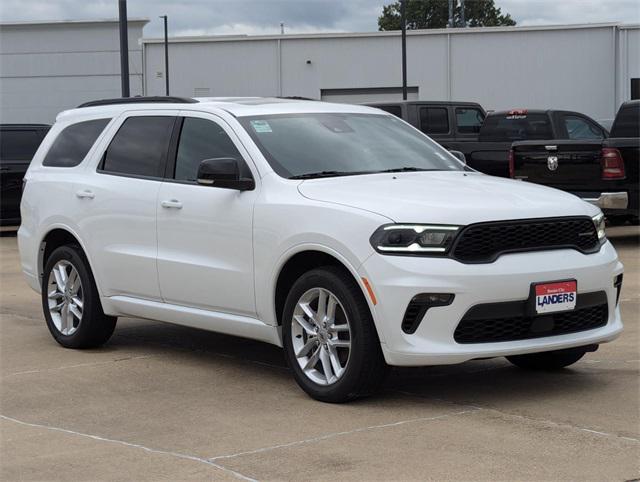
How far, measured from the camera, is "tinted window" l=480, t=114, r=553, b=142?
1975cm

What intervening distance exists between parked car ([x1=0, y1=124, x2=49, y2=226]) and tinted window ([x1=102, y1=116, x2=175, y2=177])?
10.8 metres

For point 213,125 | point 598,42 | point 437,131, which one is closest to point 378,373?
point 213,125

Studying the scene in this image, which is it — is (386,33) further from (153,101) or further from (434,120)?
(153,101)

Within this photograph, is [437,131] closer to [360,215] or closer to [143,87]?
[360,215]

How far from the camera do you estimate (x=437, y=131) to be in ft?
68.8

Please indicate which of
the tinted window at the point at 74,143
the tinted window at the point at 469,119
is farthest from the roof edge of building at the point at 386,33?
the tinted window at the point at 74,143

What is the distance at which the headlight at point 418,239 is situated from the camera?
6.17 meters

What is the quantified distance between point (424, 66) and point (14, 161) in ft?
111

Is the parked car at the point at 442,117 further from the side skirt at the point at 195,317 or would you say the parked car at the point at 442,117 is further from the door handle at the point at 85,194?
the side skirt at the point at 195,317

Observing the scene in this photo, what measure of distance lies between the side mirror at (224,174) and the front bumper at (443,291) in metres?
1.21

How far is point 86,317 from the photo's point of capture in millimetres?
8438

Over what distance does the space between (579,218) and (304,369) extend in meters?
1.77

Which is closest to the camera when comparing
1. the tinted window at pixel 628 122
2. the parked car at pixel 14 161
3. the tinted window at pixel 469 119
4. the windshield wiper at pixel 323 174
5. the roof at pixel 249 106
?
the windshield wiper at pixel 323 174

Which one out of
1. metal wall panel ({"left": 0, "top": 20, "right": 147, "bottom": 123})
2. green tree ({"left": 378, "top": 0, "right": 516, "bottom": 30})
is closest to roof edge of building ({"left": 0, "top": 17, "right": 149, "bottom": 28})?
metal wall panel ({"left": 0, "top": 20, "right": 147, "bottom": 123})
